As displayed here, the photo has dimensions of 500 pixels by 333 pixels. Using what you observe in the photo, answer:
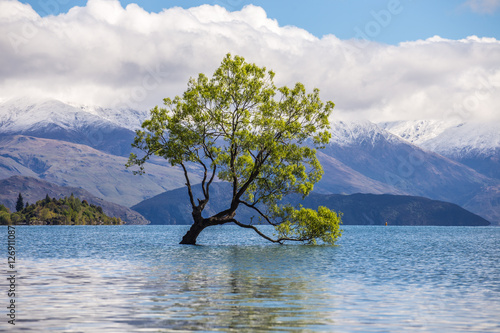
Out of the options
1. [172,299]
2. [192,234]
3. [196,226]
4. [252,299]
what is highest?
[196,226]

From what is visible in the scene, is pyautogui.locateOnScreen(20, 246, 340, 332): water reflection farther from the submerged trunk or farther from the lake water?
the submerged trunk

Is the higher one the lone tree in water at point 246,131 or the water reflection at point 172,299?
the lone tree in water at point 246,131

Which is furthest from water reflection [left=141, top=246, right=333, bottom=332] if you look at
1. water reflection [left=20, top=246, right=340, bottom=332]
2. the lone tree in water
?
the lone tree in water

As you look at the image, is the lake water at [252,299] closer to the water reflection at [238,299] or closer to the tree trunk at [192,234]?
the water reflection at [238,299]

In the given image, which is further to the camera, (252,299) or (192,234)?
(192,234)

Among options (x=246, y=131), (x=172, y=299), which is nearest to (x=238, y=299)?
(x=172, y=299)

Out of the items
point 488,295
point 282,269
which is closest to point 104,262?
point 282,269

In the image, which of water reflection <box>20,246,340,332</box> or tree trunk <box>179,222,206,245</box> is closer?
water reflection <box>20,246,340,332</box>

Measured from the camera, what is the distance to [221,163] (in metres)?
89.4

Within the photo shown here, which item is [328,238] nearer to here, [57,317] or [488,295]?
[488,295]

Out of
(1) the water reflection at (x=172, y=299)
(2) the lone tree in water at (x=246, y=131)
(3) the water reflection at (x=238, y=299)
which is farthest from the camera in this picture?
(2) the lone tree in water at (x=246, y=131)

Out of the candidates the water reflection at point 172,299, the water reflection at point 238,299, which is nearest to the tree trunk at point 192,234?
the water reflection at point 172,299

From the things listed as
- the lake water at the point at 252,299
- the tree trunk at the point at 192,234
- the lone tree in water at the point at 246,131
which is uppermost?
the lone tree in water at the point at 246,131

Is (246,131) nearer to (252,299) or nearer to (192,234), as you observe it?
(192,234)
